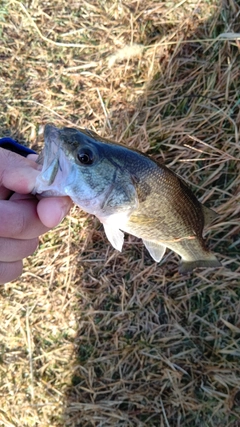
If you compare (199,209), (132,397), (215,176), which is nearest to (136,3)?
(215,176)

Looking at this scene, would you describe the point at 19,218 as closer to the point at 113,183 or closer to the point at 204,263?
the point at 113,183

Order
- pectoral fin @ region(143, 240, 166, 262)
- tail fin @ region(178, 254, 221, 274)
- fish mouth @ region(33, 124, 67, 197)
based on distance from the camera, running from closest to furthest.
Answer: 1. fish mouth @ region(33, 124, 67, 197)
2. pectoral fin @ region(143, 240, 166, 262)
3. tail fin @ region(178, 254, 221, 274)

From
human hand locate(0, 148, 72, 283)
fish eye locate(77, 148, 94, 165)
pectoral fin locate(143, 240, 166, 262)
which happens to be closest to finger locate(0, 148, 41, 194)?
human hand locate(0, 148, 72, 283)

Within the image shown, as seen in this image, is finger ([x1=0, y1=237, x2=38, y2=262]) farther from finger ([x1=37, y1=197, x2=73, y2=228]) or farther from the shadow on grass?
the shadow on grass

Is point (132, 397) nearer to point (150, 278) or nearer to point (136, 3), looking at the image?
point (150, 278)

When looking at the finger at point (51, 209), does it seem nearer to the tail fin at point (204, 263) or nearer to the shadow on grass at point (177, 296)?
the tail fin at point (204, 263)

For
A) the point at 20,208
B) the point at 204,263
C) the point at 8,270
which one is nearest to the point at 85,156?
the point at 20,208

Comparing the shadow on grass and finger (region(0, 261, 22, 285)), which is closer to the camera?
finger (region(0, 261, 22, 285))

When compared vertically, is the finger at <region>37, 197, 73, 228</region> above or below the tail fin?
above
